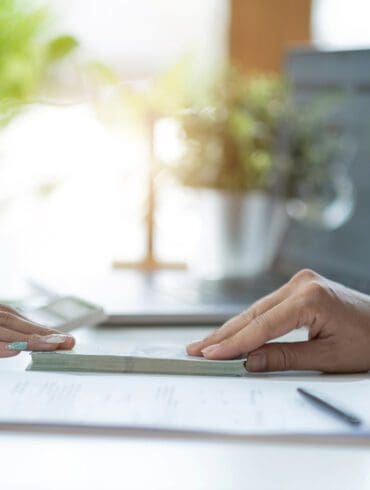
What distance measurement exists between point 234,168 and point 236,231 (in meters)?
0.10

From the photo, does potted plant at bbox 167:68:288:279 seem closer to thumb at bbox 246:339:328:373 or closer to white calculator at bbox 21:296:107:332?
white calculator at bbox 21:296:107:332

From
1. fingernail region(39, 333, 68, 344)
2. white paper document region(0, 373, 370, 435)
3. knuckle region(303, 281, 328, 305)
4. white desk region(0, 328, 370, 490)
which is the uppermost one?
knuckle region(303, 281, 328, 305)

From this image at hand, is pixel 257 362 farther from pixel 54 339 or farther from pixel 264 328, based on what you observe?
pixel 54 339

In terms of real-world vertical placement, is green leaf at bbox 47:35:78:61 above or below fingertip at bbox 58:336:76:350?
above

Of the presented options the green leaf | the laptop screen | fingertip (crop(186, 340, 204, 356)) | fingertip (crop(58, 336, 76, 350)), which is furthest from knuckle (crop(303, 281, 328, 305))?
the green leaf

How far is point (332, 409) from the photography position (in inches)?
31.1

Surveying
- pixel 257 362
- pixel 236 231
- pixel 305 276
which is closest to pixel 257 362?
pixel 257 362

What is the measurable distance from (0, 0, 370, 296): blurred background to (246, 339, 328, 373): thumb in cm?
69

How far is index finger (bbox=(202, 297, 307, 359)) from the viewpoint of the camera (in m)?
0.93

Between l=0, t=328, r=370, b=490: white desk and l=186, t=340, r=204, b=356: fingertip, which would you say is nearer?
l=0, t=328, r=370, b=490: white desk

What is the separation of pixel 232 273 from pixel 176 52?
5.36ft

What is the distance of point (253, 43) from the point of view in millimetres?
2611

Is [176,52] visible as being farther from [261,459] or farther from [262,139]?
[261,459]

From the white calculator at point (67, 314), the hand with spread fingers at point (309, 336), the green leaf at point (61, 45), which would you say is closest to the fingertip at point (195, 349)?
the hand with spread fingers at point (309, 336)
